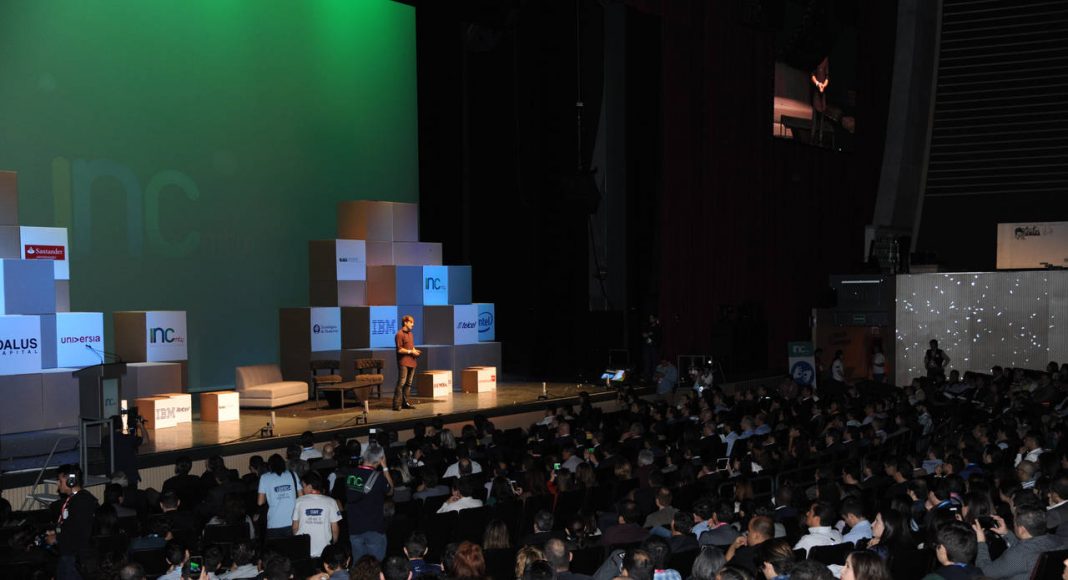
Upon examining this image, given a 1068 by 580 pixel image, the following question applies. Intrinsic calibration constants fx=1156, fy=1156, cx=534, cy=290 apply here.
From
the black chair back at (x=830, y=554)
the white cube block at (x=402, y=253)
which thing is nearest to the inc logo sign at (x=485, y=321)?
the white cube block at (x=402, y=253)

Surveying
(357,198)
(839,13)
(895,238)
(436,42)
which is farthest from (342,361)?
(839,13)

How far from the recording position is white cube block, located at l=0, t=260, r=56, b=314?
1226 centimetres

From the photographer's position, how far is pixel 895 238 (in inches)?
898

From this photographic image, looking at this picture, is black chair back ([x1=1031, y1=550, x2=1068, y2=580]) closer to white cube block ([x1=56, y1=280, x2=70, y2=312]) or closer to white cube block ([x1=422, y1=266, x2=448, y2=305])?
white cube block ([x1=56, y1=280, x2=70, y2=312])

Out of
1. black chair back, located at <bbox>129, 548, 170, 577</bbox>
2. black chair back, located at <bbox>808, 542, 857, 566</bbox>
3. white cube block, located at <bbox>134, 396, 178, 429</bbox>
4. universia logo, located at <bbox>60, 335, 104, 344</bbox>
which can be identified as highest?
universia logo, located at <bbox>60, 335, 104, 344</bbox>

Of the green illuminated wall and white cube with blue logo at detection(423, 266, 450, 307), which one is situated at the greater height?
the green illuminated wall

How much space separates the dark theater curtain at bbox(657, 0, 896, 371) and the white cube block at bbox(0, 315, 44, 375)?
36.0 feet

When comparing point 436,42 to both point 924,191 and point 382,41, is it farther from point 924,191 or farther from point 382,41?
point 924,191

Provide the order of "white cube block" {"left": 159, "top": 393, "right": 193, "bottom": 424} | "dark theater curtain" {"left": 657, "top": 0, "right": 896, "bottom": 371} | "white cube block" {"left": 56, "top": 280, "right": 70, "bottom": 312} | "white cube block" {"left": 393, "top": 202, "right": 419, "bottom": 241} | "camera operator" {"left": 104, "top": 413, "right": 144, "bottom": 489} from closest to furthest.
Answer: "camera operator" {"left": 104, "top": 413, "right": 144, "bottom": 489} < "white cube block" {"left": 56, "top": 280, "right": 70, "bottom": 312} < "white cube block" {"left": 159, "top": 393, "right": 193, "bottom": 424} < "white cube block" {"left": 393, "top": 202, "right": 419, "bottom": 241} < "dark theater curtain" {"left": 657, "top": 0, "right": 896, "bottom": 371}

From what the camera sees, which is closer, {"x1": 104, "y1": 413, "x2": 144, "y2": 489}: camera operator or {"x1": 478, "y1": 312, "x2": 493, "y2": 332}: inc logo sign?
{"x1": 104, "y1": 413, "x2": 144, "y2": 489}: camera operator

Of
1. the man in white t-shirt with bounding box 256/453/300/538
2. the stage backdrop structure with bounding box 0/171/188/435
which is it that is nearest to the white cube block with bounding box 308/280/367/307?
the stage backdrop structure with bounding box 0/171/188/435

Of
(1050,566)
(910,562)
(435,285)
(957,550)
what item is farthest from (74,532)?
(435,285)

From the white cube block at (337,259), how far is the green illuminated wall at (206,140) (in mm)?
1187

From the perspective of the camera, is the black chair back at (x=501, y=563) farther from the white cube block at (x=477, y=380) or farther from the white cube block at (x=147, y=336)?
the white cube block at (x=477, y=380)
